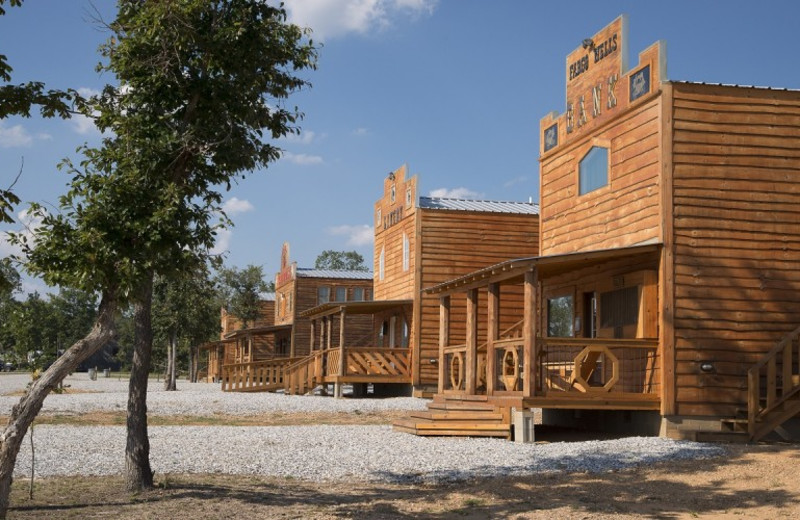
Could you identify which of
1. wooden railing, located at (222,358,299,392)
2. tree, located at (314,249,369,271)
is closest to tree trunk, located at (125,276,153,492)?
wooden railing, located at (222,358,299,392)

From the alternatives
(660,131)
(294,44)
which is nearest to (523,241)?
(660,131)

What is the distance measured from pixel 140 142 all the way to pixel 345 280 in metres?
38.8

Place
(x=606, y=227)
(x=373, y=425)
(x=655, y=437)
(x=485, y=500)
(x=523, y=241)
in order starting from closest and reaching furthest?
(x=485, y=500) → (x=655, y=437) → (x=606, y=227) → (x=373, y=425) → (x=523, y=241)

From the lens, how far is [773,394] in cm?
1489

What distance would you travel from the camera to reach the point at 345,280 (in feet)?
158

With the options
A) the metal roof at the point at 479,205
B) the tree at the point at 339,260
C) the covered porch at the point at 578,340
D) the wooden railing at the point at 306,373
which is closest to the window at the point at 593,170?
the covered porch at the point at 578,340

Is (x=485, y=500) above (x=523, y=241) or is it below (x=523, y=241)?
below

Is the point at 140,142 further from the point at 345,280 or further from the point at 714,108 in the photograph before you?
the point at 345,280

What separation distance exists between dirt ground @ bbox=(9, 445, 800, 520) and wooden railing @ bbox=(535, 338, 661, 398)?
3439 mm

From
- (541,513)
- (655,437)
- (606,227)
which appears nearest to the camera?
(541,513)

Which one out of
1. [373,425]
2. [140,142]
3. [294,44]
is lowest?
[373,425]

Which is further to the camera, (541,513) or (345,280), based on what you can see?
(345,280)

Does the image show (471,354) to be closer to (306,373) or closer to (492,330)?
(492,330)

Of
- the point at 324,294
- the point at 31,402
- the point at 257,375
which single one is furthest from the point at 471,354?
the point at 324,294
